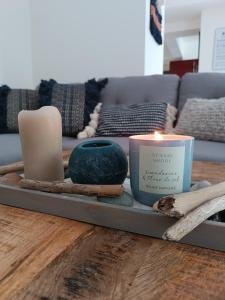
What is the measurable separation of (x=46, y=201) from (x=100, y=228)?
100mm

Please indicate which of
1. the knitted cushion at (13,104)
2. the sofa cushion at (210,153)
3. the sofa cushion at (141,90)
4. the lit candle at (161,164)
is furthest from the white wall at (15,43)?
the lit candle at (161,164)

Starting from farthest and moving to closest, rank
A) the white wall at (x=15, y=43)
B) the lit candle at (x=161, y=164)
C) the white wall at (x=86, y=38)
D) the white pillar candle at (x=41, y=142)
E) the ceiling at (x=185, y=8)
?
the ceiling at (x=185, y=8), the white wall at (x=15, y=43), the white wall at (x=86, y=38), the white pillar candle at (x=41, y=142), the lit candle at (x=161, y=164)

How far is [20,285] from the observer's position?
→ 243mm

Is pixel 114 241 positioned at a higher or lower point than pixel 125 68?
lower

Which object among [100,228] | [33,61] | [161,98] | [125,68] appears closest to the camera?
[100,228]

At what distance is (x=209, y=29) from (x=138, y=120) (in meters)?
3.11

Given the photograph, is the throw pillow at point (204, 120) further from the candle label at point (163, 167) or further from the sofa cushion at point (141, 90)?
the candle label at point (163, 167)

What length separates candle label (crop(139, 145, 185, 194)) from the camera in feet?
1.18

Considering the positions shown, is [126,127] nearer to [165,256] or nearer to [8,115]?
[8,115]

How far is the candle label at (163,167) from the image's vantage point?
36 centimetres

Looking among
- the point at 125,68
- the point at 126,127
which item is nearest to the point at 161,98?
the point at 126,127

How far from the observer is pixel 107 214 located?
1.16 feet

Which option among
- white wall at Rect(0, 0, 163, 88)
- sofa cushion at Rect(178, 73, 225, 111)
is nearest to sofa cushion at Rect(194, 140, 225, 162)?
sofa cushion at Rect(178, 73, 225, 111)

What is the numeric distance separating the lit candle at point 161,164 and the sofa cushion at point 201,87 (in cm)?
130
